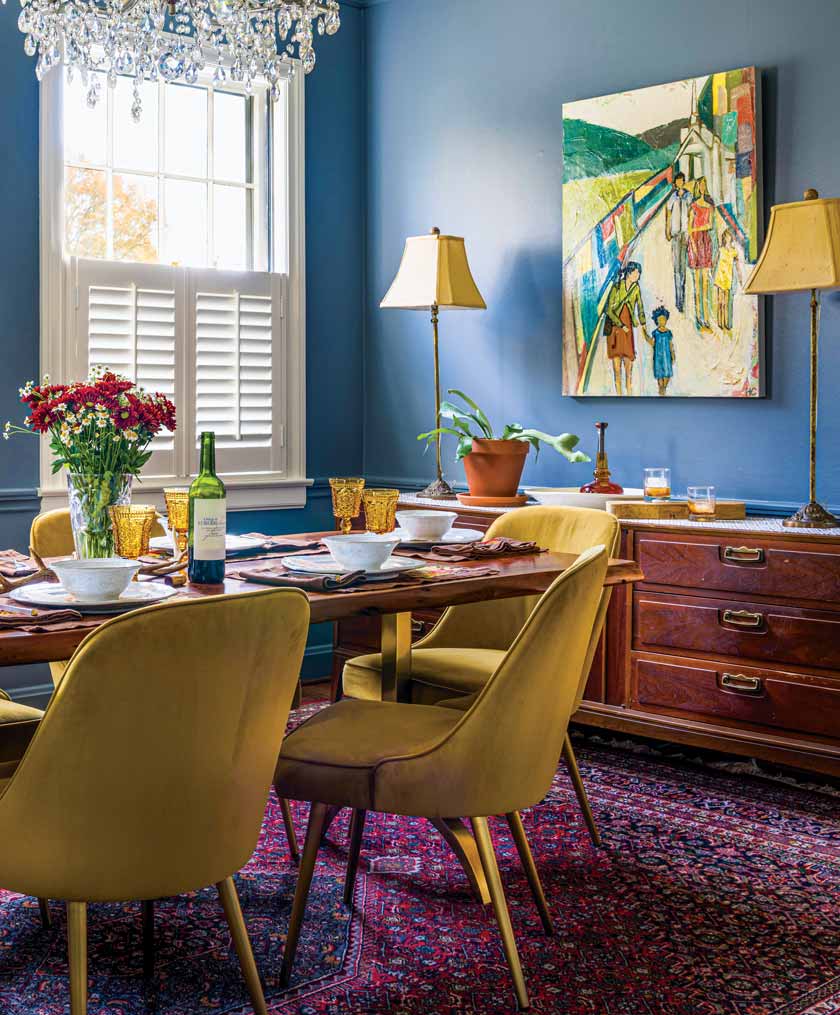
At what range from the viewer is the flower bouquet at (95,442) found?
250cm

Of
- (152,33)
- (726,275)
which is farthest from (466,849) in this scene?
(726,275)

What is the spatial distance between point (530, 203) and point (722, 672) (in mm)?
2028

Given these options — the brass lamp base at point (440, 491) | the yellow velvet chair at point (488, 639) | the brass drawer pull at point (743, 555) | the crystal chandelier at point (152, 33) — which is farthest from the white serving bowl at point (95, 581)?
the brass lamp base at point (440, 491)

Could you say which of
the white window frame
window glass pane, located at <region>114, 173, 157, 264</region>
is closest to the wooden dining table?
the white window frame

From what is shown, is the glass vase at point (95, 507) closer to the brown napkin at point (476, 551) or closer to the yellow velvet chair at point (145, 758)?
the brown napkin at point (476, 551)

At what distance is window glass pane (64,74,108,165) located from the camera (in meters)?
4.48

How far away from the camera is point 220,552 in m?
2.35

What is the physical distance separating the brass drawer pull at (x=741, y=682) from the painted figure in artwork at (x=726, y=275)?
1.17 metres

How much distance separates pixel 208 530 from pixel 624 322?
2.42 m

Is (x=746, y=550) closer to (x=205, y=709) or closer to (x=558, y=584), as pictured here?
(x=558, y=584)

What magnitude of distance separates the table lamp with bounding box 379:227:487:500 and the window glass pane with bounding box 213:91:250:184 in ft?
2.90

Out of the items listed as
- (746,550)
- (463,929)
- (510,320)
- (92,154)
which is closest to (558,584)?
(463,929)

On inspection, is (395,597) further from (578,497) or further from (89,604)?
(578,497)

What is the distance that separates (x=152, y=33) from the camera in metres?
2.89
